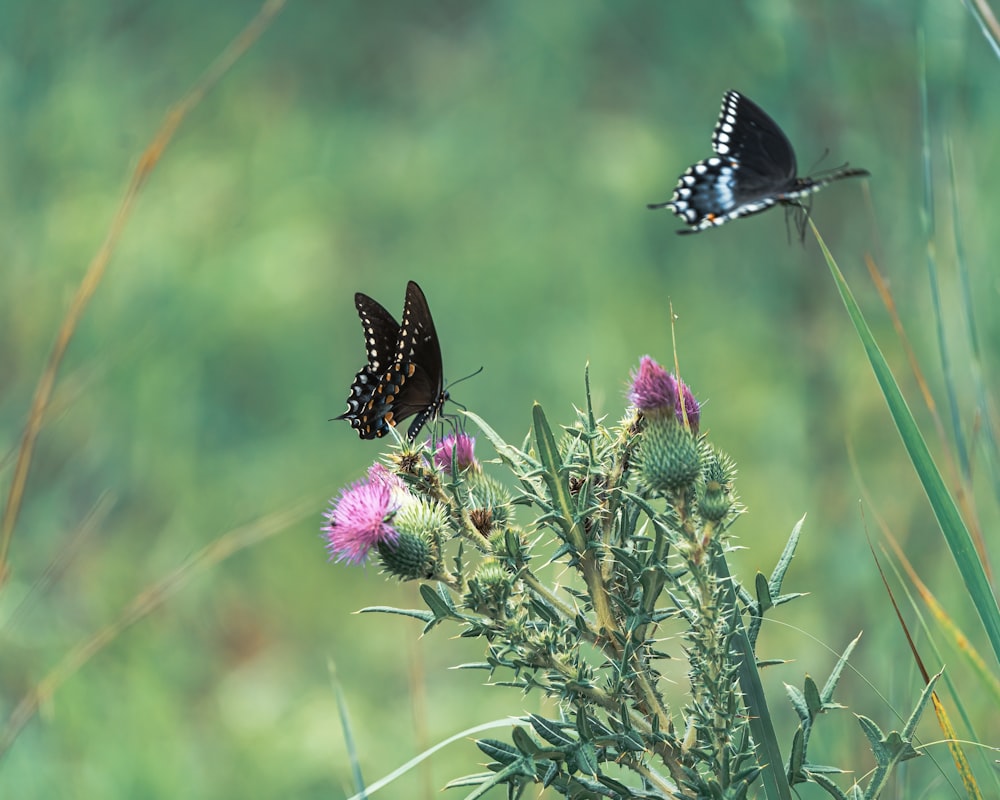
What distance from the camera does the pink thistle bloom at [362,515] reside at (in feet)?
4.17

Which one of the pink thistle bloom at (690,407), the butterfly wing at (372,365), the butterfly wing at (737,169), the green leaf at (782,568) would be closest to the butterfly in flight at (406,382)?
the butterfly wing at (372,365)

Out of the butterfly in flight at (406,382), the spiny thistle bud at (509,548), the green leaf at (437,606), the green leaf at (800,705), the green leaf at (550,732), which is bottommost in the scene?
the green leaf at (800,705)

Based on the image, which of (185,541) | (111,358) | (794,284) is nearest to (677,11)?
(794,284)

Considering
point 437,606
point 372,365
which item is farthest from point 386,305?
point 437,606

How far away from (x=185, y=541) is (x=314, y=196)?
1.84 m

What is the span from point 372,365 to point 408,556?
24.4 inches

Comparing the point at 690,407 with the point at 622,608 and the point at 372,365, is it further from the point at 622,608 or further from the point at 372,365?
the point at 372,365

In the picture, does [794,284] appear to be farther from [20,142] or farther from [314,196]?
[20,142]

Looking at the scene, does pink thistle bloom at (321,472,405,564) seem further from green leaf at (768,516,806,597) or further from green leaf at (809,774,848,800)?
green leaf at (809,774,848,800)

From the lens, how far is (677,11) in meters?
4.57

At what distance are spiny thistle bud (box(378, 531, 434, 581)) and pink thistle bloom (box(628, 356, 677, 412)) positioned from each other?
0.28m

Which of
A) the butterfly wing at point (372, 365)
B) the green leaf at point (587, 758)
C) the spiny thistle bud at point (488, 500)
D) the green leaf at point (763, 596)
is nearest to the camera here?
the green leaf at point (587, 758)

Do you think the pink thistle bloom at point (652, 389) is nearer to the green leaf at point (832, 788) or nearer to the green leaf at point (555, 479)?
the green leaf at point (555, 479)

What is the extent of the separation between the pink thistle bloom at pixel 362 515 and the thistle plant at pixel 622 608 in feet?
0.05
